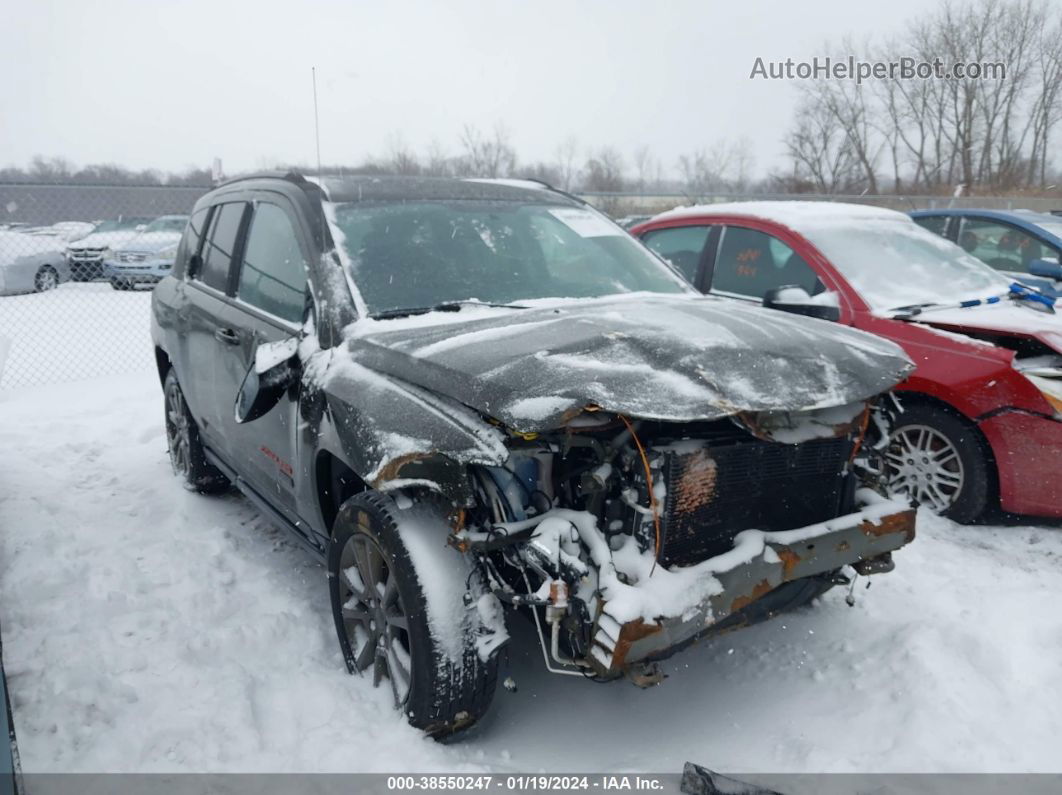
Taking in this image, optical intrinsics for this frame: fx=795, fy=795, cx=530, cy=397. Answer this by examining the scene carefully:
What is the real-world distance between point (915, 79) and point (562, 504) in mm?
27561

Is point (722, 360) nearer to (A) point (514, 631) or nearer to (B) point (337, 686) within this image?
(A) point (514, 631)

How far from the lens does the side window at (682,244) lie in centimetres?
574

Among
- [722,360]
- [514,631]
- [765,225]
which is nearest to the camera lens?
[722,360]

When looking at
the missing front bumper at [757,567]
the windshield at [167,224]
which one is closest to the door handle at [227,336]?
the missing front bumper at [757,567]

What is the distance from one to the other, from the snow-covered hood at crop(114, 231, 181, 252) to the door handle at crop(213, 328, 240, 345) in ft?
47.3

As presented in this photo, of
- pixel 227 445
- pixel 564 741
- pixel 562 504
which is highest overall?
pixel 562 504

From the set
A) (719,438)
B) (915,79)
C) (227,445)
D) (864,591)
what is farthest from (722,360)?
(915,79)

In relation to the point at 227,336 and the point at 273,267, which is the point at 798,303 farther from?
the point at 227,336

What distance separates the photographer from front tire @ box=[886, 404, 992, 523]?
4086mm

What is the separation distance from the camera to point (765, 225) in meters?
5.30

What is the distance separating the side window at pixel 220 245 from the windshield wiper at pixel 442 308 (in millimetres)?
1437

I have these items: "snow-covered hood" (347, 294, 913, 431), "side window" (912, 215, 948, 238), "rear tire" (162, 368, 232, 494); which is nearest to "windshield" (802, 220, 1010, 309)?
"snow-covered hood" (347, 294, 913, 431)

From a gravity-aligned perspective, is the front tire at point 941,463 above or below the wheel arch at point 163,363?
below

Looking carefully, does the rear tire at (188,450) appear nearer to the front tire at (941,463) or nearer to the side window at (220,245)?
the side window at (220,245)
